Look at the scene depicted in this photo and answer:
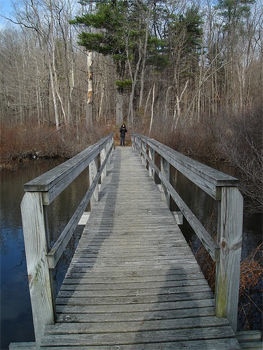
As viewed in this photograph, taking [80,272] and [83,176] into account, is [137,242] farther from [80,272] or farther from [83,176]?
[83,176]

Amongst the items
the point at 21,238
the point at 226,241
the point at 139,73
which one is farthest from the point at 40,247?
the point at 139,73

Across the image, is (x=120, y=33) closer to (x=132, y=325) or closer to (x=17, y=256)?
(x=17, y=256)

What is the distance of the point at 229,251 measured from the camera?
7.07ft

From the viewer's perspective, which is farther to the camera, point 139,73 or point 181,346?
Answer: point 139,73

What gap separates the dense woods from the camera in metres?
19.1

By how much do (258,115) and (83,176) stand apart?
8.73 metres

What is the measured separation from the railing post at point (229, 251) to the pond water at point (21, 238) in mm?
3669

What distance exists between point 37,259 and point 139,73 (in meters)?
28.5

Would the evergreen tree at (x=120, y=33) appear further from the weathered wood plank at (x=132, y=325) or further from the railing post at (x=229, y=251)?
the weathered wood plank at (x=132, y=325)

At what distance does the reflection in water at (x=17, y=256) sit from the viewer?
4.88m

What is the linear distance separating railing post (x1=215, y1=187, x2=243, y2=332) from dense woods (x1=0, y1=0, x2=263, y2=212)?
29.6ft

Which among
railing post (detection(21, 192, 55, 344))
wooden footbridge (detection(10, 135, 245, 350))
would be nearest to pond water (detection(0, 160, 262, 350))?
wooden footbridge (detection(10, 135, 245, 350))

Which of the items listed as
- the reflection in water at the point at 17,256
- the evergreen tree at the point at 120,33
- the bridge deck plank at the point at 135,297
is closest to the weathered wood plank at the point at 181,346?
the bridge deck plank at the point at 135,297

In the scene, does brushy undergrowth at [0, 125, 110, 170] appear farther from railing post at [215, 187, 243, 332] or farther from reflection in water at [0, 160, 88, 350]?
railing post at [215, 187, 243, 332]
